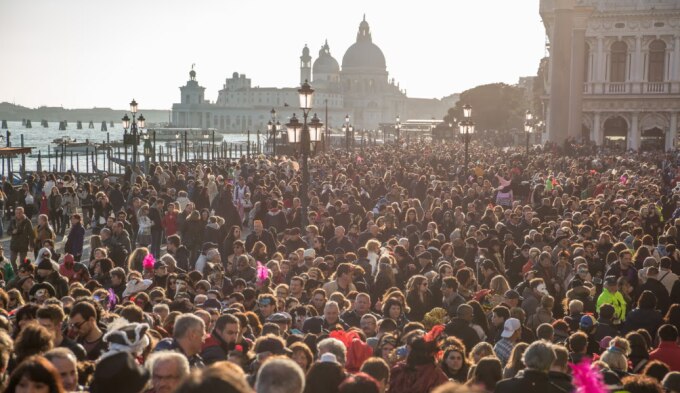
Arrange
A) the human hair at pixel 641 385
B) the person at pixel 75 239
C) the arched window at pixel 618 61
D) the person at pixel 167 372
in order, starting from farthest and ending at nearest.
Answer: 1. the arched window at pixel 618 61
2. the person at pixel 75 239
3. the human hair at pixel 641 385
4. the person at pixel 167 372

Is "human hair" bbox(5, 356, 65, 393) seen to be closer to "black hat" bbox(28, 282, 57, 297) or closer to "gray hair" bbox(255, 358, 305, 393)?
"gray hair" bbox(255, 358, 305, 393)

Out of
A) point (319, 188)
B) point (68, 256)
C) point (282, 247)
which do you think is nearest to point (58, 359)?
point (68, 256)

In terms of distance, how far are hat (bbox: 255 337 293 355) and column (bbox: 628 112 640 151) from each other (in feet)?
200

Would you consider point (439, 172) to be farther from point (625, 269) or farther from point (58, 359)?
point (58, 359)

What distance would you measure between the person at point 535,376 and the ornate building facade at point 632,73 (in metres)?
58.5

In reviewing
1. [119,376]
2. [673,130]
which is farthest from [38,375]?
[673,130]

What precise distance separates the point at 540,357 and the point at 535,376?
15cm

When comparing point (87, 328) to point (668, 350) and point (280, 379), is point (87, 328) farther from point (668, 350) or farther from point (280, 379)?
point (668, 350)

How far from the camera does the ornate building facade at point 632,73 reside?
213ft

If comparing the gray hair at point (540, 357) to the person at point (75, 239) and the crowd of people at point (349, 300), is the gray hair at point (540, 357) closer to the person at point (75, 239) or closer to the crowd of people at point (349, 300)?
the crowd of people at point (349, 300)

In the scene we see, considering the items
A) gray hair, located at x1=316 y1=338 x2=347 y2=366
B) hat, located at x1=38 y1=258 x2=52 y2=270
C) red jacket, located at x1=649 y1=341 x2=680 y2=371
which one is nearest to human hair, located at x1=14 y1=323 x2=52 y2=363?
gray hair, located at x1=316 y1=338 x2=347 y2=366

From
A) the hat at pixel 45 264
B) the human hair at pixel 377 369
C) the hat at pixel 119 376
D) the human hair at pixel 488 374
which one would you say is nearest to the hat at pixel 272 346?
the human hair at pixel 377 369

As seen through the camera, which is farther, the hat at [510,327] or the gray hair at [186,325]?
the hat at [510,327]

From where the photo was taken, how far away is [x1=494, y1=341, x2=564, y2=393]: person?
21.9ft
